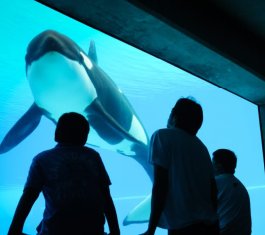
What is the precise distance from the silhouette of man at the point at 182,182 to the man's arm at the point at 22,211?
0.64 m

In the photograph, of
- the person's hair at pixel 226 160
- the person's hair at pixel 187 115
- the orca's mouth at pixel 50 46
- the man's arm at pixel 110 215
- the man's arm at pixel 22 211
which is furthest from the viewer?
the orca's mouth at pixel 50 46

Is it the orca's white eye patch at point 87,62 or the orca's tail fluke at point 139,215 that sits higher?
the orca's white eye patch at point 87,62

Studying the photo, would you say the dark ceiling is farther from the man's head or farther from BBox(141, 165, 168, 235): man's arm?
BBox(141, 165, 168, 235): man's arm

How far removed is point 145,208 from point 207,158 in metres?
3.98

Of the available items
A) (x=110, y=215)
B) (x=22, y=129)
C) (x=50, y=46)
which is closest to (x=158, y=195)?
(x=110, y=215)

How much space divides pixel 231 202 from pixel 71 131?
4.88 feet

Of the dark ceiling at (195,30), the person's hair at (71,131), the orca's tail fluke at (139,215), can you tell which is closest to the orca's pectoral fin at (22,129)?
the dark ceiling at (195,30)

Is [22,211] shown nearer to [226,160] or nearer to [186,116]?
A: [186,116]

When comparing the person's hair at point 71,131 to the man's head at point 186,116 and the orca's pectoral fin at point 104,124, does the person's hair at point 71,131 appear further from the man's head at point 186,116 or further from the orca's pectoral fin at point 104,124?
the orca's pectoral fin at point 104,124

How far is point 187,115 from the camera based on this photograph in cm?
202

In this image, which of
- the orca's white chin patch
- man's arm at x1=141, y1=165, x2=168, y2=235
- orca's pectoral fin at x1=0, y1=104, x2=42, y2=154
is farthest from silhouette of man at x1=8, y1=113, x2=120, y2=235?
the orca's white chin patch

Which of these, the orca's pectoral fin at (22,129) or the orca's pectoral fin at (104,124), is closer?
the orca's pectoral fin at (22,129)

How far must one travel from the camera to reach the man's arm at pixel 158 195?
1.70 m

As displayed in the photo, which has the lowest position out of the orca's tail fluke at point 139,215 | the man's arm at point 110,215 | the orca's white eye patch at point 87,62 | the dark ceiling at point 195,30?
the orca's tail fluke at point 139,215
